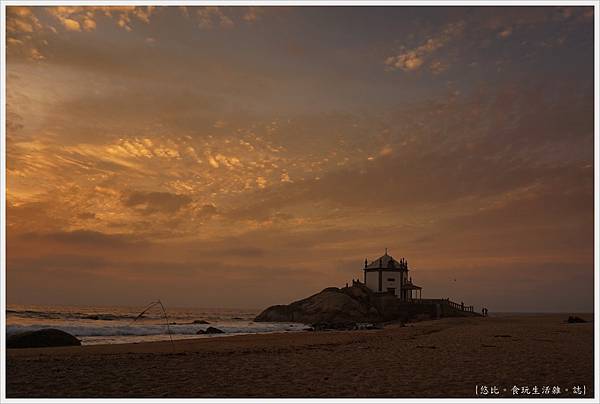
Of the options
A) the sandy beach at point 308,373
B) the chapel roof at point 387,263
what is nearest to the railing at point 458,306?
the chapel roof at point 387,263

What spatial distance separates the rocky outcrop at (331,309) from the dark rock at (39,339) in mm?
41695

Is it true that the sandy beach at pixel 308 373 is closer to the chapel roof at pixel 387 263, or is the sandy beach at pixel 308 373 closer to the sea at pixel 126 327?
the sea at pixel 126 327

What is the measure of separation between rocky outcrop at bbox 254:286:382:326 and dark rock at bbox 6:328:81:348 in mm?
41695

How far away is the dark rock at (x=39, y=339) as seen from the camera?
22842mm

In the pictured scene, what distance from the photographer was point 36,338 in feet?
77.9

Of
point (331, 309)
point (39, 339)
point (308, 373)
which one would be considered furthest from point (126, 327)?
point (308, 373)

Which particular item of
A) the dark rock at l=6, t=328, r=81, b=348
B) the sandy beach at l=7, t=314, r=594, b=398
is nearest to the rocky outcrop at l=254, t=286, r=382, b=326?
the dark rock at l=6, t=328, r=81, b=348

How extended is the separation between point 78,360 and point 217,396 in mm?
7583

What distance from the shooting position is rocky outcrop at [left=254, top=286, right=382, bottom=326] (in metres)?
66.0

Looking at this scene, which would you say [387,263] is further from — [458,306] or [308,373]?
[308,373]

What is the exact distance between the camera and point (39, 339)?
23.9m

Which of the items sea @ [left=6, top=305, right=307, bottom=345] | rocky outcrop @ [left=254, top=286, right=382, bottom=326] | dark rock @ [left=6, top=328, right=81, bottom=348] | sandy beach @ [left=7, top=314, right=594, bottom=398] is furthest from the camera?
rocky outcrop @ [left=254, top=286, right=382, bottom=326]

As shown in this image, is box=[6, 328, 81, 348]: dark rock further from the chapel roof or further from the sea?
the chapel roof

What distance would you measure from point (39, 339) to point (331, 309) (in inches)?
1846
